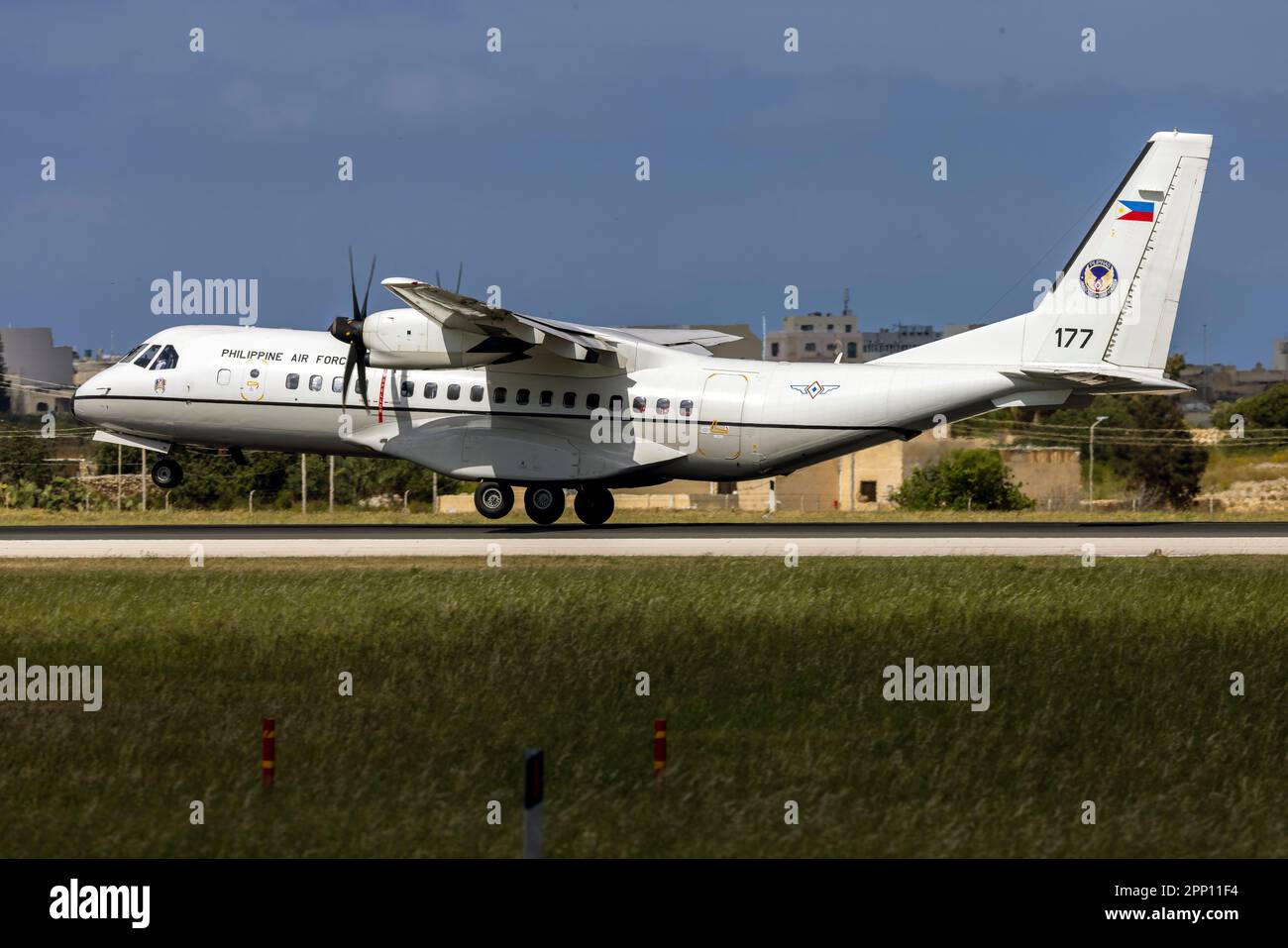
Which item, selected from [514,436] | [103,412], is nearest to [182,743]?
[514,436]

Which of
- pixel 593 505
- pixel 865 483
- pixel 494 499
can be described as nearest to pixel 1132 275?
pixel 593 505

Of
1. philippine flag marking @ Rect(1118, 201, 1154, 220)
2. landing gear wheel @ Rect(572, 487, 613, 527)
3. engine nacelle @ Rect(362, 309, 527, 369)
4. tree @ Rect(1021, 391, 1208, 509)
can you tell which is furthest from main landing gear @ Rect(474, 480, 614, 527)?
tree @ Rect(1021, 391, 1208, 509)

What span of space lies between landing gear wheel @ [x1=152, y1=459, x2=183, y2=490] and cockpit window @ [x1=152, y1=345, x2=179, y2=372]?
253 centimetres

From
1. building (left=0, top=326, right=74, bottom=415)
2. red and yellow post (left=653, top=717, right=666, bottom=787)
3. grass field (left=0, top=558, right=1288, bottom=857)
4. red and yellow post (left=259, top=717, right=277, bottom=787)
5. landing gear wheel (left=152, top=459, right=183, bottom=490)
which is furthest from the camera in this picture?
building (left=0, top=326, right=74, bottom=415)

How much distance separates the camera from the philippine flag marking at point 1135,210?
107 feet

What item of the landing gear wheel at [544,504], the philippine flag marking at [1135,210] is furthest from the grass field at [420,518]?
the philippine flag marking at [1135,210]

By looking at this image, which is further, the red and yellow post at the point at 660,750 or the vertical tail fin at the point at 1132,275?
the vertical tail fin at the point at 1132,275

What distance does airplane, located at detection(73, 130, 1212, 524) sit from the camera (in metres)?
32.7

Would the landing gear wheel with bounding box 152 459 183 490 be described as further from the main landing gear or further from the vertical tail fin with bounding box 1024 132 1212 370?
the vertical tail fin with bounding box 1024 132 1212 370

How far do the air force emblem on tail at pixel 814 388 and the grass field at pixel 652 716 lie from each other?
861cm

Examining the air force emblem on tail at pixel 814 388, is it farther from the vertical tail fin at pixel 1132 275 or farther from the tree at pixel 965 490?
the tree at pixel 965 490
